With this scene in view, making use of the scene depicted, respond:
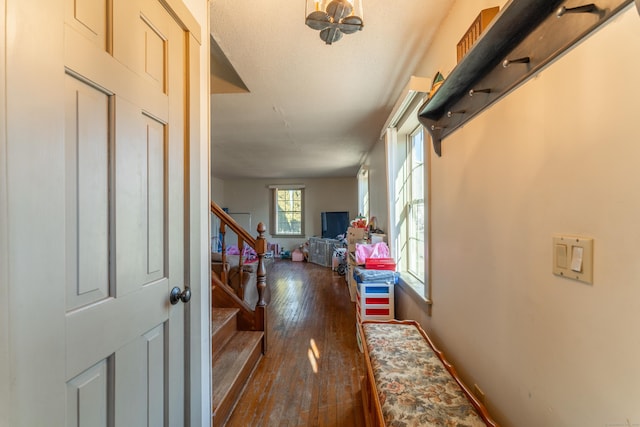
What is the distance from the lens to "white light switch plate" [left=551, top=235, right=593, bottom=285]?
25.7 inches

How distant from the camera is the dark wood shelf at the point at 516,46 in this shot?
64 cm

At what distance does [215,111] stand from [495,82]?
2.61 metres

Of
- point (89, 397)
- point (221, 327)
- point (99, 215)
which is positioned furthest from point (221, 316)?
point (99, 215)

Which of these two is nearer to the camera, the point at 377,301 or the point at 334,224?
the point at 377,301

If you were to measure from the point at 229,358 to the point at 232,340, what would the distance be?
0.27 m

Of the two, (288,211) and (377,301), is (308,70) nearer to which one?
(377,301)

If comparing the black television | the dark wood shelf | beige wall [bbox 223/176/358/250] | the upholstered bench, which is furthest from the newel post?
beige wall [bbox 223/176/358/250]

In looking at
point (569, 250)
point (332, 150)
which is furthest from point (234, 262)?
point (569, 250)

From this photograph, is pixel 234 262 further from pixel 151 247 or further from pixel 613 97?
pixel 613 97

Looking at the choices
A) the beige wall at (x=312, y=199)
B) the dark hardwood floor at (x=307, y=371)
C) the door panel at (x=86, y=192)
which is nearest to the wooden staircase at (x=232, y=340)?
the dark hardwood floor at (x=307, y=371)

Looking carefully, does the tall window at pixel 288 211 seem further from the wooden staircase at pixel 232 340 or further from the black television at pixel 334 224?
the wooden staircase at pixel 232 340

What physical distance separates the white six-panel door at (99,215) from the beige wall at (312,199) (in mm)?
6892

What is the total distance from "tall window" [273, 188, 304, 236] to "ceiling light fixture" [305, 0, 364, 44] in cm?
694

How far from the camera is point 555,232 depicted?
75 cm
